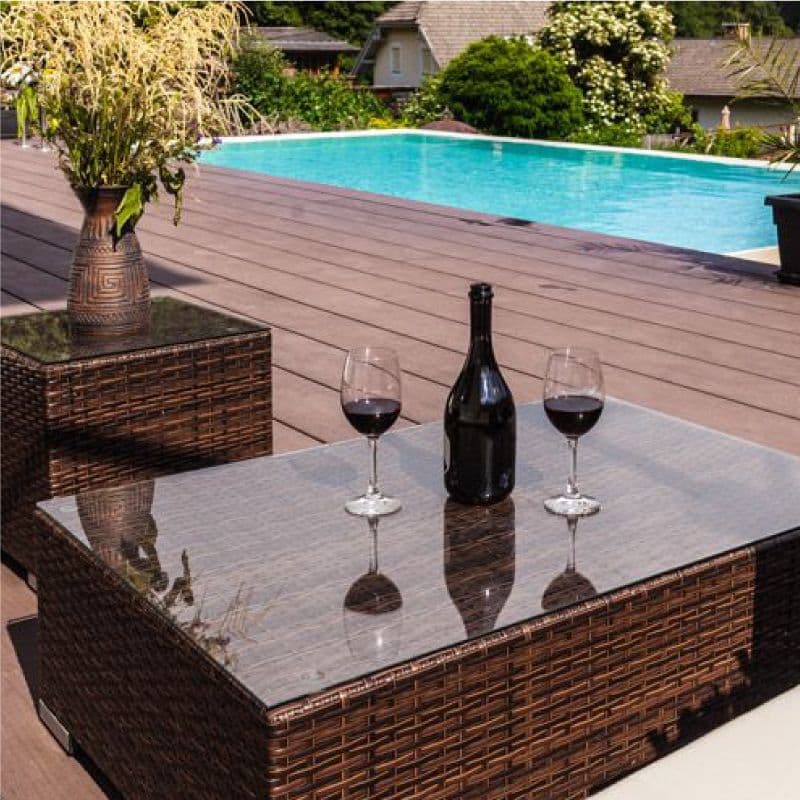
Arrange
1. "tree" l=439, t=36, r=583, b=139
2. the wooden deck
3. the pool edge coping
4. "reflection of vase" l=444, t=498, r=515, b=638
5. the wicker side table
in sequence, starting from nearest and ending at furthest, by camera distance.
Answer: "reflection of vase" l=444, t=498, r=515, b=638 < the wicker side table < the wooden deck < the pool edge coping < "tree" l=439, t=36, r=583, b=139

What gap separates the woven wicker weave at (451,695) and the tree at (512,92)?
52.2ft

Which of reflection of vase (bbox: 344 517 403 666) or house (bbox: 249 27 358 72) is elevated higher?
house (bbox: 249 27 358 72)

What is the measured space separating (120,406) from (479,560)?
3.34 ft

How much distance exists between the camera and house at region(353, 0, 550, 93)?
31.8 meters

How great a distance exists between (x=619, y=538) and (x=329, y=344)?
257 cm

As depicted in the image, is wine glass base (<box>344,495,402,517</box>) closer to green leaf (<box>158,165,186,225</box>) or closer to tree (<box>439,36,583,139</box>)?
green leaf (<box>158,165,186,225</box>)

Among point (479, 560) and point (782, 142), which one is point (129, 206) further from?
point (782, 142)

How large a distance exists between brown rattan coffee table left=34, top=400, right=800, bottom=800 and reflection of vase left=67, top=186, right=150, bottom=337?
0.67m

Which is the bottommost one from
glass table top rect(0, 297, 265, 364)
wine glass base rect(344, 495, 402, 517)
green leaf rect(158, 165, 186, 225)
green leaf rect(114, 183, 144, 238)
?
wine glass base rect(344, 495, 402, 517)

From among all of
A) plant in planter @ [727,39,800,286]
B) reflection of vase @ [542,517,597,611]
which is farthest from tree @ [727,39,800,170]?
reflection of vase @ [542,517,597,611]

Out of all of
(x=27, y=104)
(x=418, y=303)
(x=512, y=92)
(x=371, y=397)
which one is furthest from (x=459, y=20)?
(x=371, y=397)

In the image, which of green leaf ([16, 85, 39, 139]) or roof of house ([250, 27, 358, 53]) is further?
roof of house ([250, 27, 358, 53])

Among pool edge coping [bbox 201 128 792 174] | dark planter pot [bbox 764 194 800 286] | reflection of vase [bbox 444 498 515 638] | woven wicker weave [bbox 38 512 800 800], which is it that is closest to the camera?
woven wicker weave [bbox 38 512 800 800]

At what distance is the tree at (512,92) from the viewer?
17078 mm
